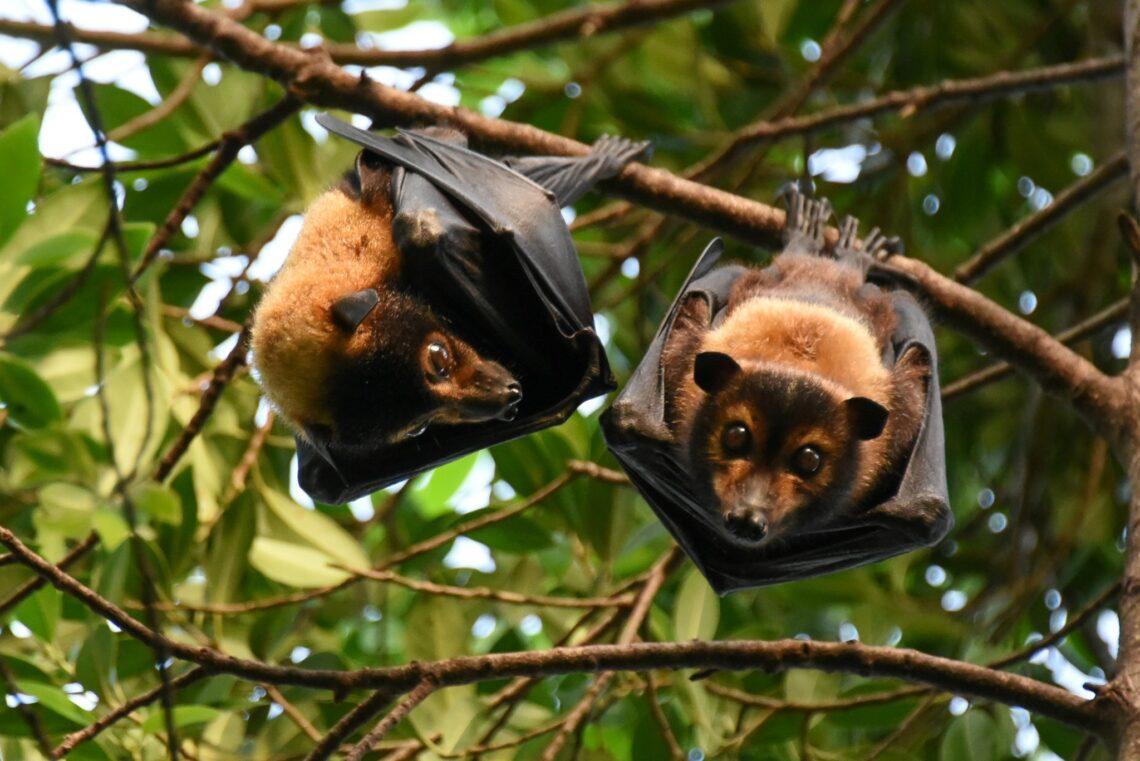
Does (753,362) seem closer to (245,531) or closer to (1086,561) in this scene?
(245,531)

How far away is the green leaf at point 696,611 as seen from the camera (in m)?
4.40

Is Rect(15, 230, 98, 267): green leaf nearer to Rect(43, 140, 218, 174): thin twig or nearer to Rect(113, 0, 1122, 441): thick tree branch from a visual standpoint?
Rect(43, 140, 218, 174): thin twig

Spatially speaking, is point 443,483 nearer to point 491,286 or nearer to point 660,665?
point 491,286

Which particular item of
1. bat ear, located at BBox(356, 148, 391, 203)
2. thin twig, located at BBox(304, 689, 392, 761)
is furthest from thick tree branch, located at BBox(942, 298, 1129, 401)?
thin twig, located at BBox(304, 689, 392, 761)

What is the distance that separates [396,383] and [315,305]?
317mm

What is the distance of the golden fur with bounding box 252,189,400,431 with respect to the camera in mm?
3830

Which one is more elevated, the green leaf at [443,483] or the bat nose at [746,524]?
the bat nose at [746,524]

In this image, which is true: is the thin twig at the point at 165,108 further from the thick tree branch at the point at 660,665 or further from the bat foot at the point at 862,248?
the bat foot at the point at 862,248

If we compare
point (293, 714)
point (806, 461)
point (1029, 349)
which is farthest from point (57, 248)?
point (1029, 349)

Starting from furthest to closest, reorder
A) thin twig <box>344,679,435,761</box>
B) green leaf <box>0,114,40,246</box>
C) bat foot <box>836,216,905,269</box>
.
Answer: bat foot <box>836,216,905,269</box> < green leaf <box>0,114,40,246</box> < thin twig <box>344,679,435,761</box>

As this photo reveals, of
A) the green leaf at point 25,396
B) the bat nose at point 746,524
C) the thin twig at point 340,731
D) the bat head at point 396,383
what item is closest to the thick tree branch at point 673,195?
the bat head at point 396,383

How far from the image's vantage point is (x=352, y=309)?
3764mm

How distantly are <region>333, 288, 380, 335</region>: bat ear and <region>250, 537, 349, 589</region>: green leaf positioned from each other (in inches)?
39.4

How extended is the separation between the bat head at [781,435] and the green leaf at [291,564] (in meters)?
1.31
